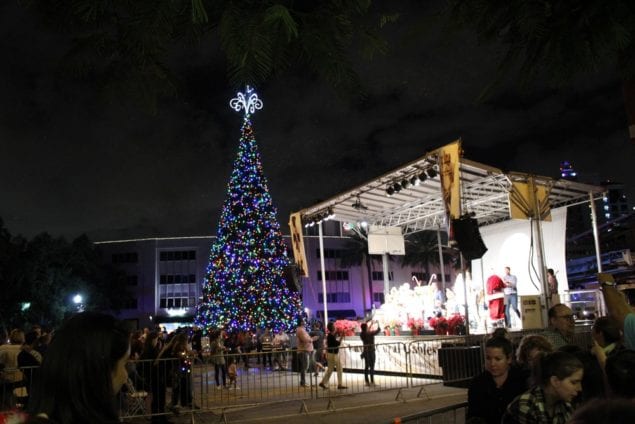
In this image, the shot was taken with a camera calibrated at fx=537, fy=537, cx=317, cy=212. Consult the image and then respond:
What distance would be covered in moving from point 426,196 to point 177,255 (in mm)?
45730

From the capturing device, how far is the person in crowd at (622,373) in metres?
2.53

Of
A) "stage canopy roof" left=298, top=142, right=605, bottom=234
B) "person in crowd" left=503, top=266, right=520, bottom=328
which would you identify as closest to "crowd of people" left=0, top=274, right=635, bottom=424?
"stage canopy roof" left=298, top=142, right=605, bottom=234

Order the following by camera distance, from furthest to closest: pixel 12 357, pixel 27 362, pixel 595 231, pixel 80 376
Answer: pixel 595 231 < pixel 12 357 < pixel 27 362 < pixel 80 376

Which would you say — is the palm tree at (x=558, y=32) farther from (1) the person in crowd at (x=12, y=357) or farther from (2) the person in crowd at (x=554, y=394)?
(1) the person in crowd at (x=12, y=357)

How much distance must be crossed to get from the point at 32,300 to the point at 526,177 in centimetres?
3833

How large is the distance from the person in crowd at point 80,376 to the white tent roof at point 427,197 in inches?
533

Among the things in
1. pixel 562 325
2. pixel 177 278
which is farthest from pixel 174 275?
pixel 562 325

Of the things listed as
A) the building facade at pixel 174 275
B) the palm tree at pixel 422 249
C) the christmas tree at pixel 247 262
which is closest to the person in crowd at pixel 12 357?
the christmas tree at pixel 247 262

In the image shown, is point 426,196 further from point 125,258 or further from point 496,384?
point 125,258

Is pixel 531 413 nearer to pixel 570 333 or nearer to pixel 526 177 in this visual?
pixel 570 333

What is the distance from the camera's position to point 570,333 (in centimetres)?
550

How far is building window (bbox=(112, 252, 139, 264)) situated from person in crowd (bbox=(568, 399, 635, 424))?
207 ft

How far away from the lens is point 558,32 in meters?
1.98

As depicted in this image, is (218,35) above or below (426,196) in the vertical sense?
below
